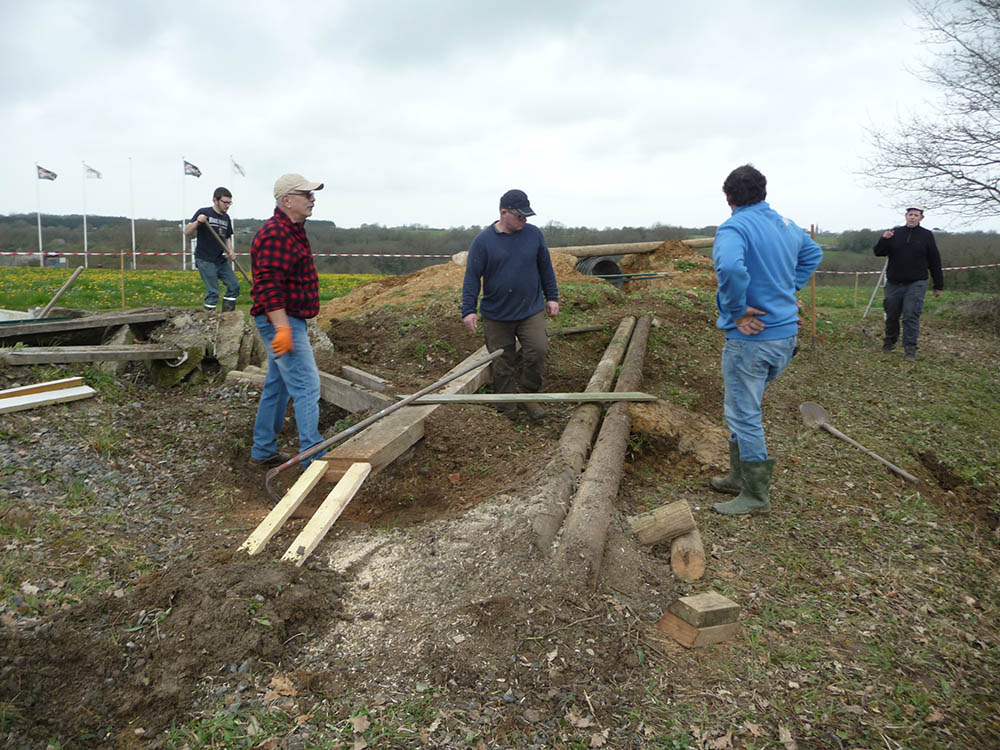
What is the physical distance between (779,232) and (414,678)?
3079mm

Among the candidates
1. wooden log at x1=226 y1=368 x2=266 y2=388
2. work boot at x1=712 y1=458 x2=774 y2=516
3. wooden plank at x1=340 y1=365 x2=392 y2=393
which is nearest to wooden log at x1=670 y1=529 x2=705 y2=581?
work boot at x1=712 y1=458 x2=774 y2=516

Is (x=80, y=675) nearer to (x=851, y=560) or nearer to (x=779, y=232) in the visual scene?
(x=851, y=560)

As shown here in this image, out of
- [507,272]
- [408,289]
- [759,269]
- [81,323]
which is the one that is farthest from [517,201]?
[408,289]

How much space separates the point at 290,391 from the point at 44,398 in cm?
218

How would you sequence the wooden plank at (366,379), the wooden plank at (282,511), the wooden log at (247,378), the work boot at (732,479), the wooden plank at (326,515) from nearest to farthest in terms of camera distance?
the wooden plank at (326,515), the wooden plank at (282,511), the work boot at (732,479), the wooden plank at (366,379), the wooden log at (247,378)

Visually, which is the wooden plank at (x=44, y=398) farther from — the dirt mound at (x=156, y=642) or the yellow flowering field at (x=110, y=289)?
the yellow flowering field at (x=110, y=289)

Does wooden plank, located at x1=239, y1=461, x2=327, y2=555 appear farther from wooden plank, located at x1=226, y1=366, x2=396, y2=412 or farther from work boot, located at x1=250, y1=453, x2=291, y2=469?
wooden plank, located at x1=226, y1=366, x2=396, y2=412

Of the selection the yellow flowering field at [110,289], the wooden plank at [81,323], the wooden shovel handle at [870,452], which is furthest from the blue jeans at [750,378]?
the yellow flowering field at [110,289]

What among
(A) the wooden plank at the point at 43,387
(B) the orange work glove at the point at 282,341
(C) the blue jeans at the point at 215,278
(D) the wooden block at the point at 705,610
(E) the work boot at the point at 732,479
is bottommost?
(D) the wooden block at the point at 705,610

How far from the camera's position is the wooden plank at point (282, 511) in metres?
3.32

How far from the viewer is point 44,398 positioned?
16.6ft

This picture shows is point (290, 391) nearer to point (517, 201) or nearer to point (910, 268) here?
point (517, 201)

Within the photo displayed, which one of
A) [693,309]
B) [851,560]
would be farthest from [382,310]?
[851,560]

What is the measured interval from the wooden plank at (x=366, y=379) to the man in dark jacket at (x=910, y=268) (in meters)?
7.31
